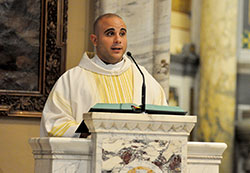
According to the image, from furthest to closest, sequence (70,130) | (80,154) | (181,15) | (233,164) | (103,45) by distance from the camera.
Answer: (181,15)
(233,164)
(103,45)
(70,130)
(80,154)

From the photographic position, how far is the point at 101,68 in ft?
A: 16.4

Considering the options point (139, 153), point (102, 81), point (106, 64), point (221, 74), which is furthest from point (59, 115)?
point (221, 74)

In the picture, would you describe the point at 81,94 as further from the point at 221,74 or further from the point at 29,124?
the point at 221,74

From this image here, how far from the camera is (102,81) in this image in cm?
499

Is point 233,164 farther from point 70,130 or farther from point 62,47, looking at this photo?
point 70,130

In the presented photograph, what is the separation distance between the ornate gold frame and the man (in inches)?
34.2

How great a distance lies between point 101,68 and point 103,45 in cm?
18

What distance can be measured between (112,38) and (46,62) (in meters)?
1.23

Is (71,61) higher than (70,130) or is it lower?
higher

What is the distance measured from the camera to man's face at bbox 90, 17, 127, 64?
194 inches

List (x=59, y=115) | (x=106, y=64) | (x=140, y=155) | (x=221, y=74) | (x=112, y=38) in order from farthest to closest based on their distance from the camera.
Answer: (x=221, y=74) → (x=106, y=64) → (x=112, y=38) → (x=59, y=115) → (x=140, y=155)

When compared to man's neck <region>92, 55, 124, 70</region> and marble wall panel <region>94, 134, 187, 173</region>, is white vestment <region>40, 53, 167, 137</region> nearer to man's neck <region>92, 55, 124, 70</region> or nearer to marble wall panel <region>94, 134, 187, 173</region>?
man's neck <region>92, 55, 124, 70</region>

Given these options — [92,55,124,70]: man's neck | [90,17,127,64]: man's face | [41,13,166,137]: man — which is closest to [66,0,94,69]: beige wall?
[41,13,166,137]: man

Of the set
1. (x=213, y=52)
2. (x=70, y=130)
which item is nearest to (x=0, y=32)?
(x=70, y=130)
